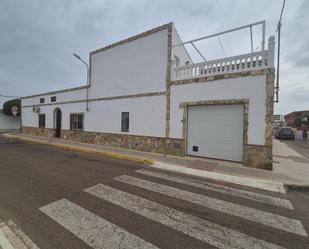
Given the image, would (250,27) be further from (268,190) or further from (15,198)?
(15,198)

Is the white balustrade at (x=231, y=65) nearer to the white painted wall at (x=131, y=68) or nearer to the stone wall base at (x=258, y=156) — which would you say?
the white painted wall at (x=131, y=68)

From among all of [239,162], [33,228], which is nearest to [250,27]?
[239,162]

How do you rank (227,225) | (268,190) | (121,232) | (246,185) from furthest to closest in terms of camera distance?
(246,185)
(268,190)
(227,225)
(121,232)

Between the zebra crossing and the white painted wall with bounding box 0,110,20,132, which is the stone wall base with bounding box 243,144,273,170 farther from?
the white painted wall with bounding box 0,110,20,132

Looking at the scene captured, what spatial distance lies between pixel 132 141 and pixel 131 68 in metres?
4.86

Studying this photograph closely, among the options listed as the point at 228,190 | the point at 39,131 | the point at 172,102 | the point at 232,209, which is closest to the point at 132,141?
the point at 172,102

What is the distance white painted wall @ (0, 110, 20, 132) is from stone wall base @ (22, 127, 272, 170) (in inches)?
582

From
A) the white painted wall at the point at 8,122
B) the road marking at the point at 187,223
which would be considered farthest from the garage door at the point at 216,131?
the white painted wall at the point at 8,122

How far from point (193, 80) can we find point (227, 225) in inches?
283

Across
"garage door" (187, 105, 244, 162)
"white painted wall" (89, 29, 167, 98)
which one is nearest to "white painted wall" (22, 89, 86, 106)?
"white painted wall" (89, 29, 167, 98)

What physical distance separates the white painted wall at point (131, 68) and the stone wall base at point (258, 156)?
5483 millimetres

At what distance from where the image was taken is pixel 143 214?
3326mm

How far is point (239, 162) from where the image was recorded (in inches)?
310

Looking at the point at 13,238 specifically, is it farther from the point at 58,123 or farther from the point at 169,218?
the point at 58,123
